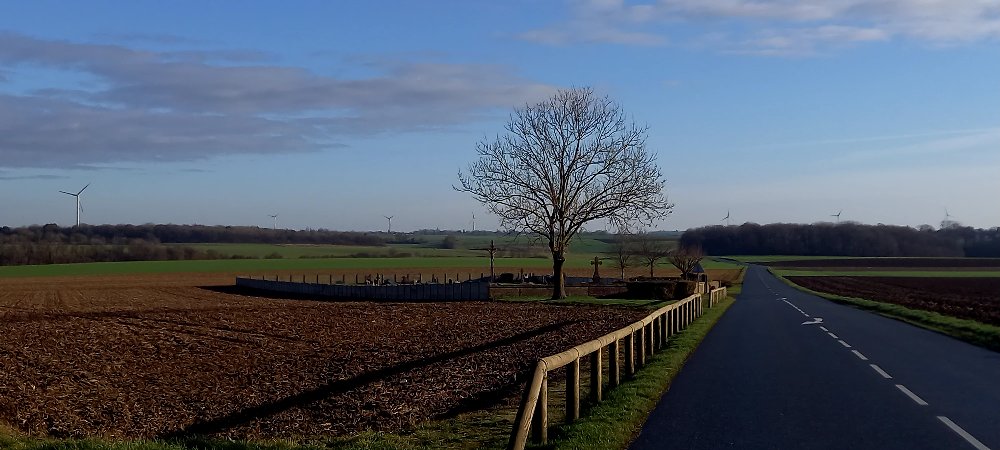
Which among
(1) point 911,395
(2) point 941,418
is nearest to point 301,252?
(1) point 911,395

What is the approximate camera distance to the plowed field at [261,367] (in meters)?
13.7

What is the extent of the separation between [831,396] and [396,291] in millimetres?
49565

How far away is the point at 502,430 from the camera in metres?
10.8

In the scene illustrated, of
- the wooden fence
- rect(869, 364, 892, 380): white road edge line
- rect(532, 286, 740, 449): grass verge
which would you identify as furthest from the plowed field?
the wooden fence

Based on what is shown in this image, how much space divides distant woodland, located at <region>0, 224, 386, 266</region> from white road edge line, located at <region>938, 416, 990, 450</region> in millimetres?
121278

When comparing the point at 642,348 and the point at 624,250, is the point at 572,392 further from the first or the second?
the point at 624,250

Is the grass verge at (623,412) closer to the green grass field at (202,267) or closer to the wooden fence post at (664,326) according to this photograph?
the wooden fence post at (664,326)

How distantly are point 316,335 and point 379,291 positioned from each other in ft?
115

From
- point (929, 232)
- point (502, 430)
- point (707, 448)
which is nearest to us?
point (707, 448)

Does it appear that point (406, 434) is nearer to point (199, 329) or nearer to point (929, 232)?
point (199, 329)

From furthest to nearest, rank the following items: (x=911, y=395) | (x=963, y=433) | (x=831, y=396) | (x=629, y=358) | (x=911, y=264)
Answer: (x=911, y=264)
(x=629, y=358)
(x=911, y=395)
(x=831, y=396)
(x=963, y=433)

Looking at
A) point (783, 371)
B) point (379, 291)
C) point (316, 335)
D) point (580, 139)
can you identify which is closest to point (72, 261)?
point (379, 291)

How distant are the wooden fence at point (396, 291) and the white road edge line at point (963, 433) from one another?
41829 millimetres

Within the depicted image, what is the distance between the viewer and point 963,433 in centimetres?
1020
